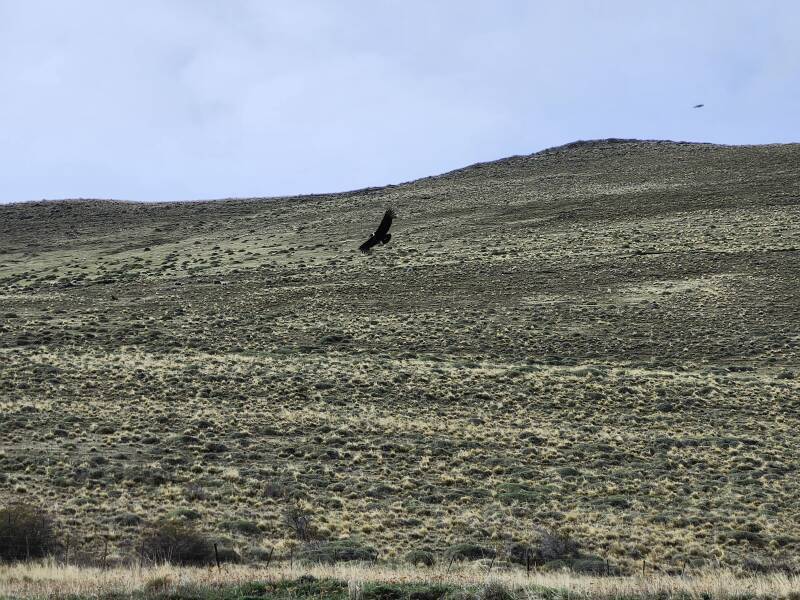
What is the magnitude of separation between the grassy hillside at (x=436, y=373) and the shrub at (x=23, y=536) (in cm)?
133

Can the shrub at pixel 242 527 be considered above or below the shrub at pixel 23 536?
below

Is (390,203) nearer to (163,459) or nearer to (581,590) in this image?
(163,459)

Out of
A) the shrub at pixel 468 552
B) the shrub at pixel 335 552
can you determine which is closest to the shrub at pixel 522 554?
the shrub at pixel 468 552

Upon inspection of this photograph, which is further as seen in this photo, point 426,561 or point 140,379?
point 140,379

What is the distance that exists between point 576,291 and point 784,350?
1195 centimetres

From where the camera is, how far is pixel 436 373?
104 feet

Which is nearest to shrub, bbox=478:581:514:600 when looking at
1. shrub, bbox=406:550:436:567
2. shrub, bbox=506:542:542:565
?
shrub, bbox=406:550:436:567

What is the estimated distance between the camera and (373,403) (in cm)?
2836

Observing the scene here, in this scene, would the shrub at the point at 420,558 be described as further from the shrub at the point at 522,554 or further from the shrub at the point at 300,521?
the shrub at the point at 300,521

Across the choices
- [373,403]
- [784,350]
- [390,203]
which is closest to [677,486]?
[373,403]

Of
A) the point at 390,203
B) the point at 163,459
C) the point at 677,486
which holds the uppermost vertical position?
the point at 390,203

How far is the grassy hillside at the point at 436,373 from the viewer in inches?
745

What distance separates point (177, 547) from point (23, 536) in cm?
266

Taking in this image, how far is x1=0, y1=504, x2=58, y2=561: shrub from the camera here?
14383mm
